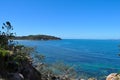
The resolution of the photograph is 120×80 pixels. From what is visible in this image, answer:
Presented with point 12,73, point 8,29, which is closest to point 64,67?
point 8,29

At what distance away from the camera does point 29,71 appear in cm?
2395

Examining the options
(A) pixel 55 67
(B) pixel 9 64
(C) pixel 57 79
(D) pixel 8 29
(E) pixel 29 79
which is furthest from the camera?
(A) pixel 55 67

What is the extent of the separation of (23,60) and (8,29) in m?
12.9

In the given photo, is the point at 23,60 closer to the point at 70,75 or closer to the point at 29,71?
the point at 29,71

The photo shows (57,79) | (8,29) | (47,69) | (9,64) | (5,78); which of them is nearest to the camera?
(5,78)

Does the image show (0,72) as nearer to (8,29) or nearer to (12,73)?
(12,73)

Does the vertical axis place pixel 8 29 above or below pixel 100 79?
above

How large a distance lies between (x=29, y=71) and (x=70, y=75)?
947 inches

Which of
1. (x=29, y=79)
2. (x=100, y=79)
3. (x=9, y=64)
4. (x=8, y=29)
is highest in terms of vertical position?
(x=8, y=29)

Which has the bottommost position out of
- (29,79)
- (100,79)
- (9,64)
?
(100,79)

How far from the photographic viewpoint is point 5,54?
22.2 metres

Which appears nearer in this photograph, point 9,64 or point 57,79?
point 9,64

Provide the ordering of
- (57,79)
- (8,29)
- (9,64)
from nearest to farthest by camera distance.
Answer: (9,64), (8,29), (57,79)

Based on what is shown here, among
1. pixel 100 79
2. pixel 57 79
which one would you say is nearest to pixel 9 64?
pixel 57 79
